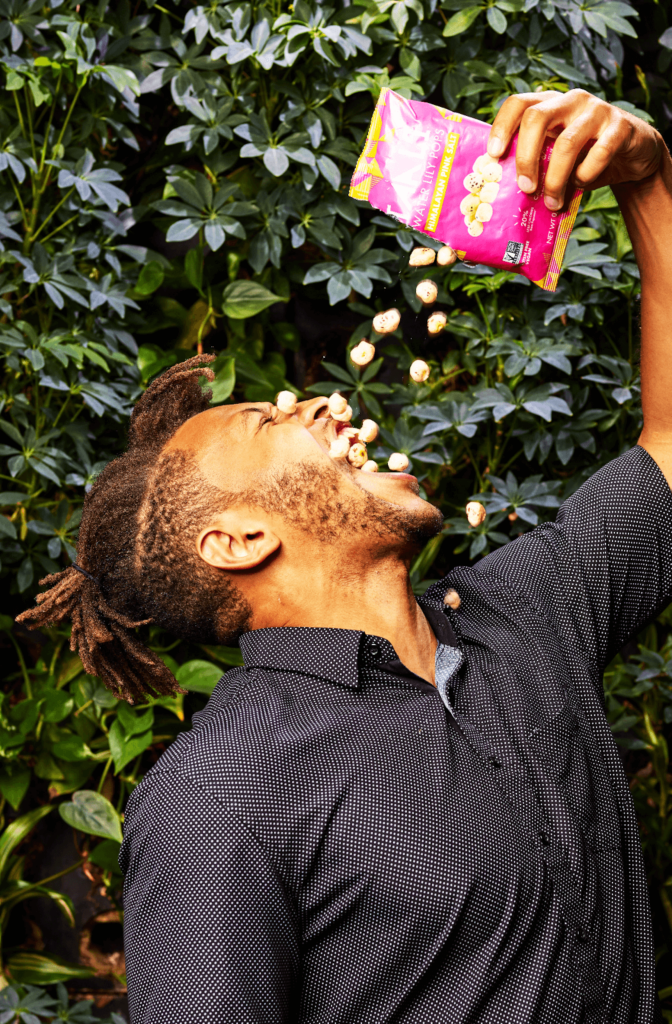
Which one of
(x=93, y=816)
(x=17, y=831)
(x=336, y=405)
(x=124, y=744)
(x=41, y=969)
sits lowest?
(x=41, y=969)

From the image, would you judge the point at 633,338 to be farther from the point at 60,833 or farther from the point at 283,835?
the point at 60,833

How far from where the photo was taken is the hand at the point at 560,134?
85 centimetres

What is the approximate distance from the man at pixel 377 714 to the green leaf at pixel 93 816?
0.43 metres

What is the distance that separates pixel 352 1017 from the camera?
2.49ft

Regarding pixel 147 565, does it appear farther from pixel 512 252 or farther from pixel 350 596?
pixel 512 252

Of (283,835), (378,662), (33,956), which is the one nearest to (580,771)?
(378,662)

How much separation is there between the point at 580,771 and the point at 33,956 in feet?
4.07

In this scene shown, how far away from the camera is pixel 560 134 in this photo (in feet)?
2.84

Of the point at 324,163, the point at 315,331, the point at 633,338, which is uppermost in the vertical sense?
the point at 324,163

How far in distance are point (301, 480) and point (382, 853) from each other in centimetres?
40

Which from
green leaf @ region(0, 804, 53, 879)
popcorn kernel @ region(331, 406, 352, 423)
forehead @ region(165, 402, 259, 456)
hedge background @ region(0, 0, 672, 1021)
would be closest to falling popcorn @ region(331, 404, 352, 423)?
popcorn kernel @ region(331, 406, 352, 423)

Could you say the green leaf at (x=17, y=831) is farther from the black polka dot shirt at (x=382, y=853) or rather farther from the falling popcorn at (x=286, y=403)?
the falling popcorn at (x=286, y=403)

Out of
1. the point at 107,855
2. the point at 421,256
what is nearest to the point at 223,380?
the point at 421,256

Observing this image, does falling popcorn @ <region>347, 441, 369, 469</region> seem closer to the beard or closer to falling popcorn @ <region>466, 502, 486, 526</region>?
the beard
